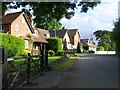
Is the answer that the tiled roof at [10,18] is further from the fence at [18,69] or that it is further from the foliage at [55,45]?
the fence at [18,69]

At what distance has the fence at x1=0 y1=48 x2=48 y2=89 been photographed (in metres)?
8.39

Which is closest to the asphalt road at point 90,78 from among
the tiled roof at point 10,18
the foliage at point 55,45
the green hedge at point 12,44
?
the green hedge at point 12,44

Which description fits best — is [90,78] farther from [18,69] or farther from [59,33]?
[59,33]

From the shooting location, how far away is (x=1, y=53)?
813 centimetres

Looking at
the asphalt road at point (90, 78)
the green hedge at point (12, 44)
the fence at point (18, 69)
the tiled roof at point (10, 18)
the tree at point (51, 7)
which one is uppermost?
the tiled roof at point (10, 18)

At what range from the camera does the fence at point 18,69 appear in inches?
330

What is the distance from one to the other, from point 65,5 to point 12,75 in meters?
7.57

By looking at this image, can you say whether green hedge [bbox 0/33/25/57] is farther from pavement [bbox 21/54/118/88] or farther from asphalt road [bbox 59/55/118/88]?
pavement [bbox 21/54/118/88]

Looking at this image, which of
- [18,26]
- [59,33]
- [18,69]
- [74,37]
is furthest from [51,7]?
[74,37]


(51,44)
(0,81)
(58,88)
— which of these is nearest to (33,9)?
(58,88)

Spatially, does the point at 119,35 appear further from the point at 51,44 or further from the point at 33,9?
the point at 33,9

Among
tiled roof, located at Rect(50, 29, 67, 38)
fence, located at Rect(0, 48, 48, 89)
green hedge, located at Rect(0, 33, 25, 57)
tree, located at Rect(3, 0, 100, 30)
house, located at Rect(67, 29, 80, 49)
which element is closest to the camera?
fence, located at Rect(0, 48, 48, 89)

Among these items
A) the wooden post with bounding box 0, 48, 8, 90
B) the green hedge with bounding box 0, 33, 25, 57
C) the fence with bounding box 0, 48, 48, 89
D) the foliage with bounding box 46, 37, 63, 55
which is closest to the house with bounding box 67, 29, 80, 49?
the foliage with bounding box 46, 37, 63, 55

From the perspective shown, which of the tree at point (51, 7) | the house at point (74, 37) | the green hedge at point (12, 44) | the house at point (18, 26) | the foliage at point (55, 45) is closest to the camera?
the tree at point (51, 7)
